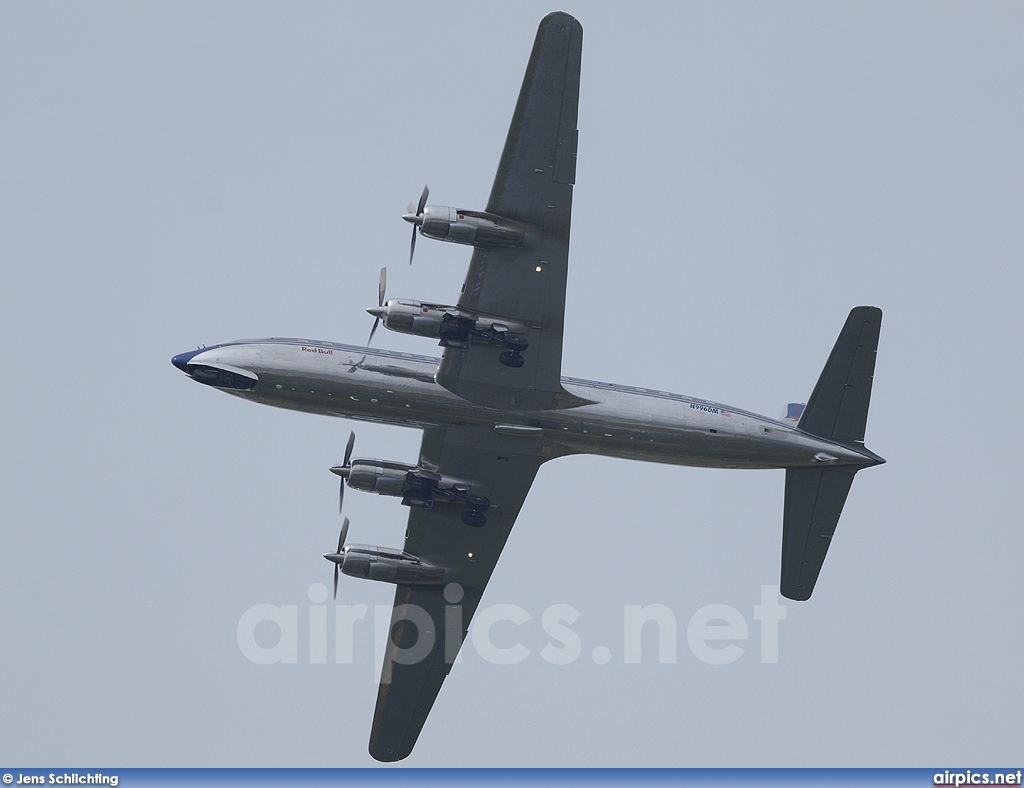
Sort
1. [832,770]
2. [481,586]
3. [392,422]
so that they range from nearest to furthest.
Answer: [832,770] → [392,422] → [481,586]

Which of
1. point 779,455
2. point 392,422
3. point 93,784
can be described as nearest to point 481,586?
point 392,422

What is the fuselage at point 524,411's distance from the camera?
5319 cm

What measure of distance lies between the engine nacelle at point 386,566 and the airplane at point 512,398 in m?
0.07

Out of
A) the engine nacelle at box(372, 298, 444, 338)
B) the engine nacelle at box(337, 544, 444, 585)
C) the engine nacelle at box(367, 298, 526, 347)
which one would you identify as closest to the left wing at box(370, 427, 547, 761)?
the engine nacelle at box(337, 544, 444, 585)

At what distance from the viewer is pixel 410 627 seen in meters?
61.2

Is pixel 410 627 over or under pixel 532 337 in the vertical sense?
under

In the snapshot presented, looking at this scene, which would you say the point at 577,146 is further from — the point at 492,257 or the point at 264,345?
the point at 264,345

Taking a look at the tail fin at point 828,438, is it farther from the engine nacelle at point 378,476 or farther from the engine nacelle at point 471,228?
the engine nacelle at point 378,476

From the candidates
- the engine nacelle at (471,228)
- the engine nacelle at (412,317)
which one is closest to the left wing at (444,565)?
the engine nacelle at (412,317)

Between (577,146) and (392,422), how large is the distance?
12687mm

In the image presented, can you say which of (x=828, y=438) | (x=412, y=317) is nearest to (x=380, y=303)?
(x=412, y=317)

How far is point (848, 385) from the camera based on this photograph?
56.1 metres

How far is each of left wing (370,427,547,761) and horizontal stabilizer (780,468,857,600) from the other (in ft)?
33.4

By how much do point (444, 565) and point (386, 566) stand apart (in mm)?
2667
